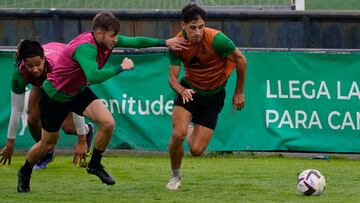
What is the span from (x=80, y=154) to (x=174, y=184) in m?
2.19

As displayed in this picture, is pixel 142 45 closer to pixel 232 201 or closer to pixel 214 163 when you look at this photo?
pixel 232 201

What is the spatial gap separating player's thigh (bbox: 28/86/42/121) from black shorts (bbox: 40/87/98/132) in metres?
1.93

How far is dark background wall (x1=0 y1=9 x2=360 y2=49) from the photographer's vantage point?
58.6 feet

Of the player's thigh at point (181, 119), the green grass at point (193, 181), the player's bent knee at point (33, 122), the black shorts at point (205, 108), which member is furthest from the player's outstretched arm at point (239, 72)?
the player's bent knee at point (33, 122)

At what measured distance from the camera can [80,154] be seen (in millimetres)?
13562

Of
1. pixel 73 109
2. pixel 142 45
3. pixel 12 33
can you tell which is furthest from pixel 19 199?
pixel 12 33

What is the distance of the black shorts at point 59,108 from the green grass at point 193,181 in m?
0.72

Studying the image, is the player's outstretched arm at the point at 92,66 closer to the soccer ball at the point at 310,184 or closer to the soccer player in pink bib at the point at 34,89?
the soccer player in pink bib at the point at 34,89

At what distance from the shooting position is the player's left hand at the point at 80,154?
44.0 ft

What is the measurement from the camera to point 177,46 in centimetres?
1152

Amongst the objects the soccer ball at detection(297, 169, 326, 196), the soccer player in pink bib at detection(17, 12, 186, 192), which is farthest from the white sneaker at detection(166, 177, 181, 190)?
the soccer ball at detection(297, 169, 326, 196)

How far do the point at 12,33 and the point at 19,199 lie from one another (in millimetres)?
7999

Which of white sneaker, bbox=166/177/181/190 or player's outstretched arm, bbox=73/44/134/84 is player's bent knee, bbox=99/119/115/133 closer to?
player's outstretched arm, bbox=73/44/134/84

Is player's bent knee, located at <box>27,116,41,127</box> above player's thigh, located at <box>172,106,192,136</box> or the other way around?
the other way around
